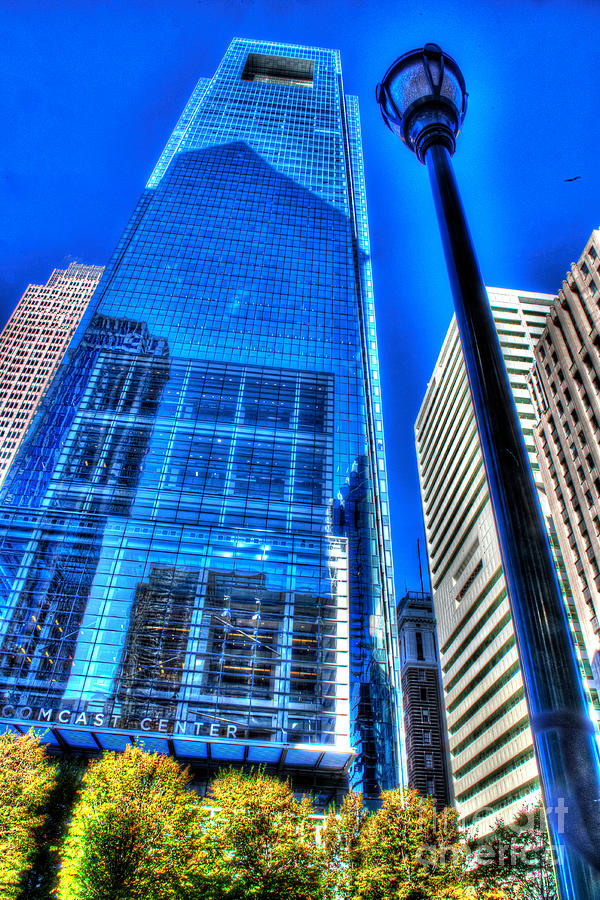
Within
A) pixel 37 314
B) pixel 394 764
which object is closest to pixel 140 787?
pixel 394 764

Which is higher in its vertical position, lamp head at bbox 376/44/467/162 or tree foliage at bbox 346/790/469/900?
lamp head at bbox 376/44/467/162

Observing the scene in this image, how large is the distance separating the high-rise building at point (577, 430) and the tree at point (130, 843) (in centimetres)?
3675

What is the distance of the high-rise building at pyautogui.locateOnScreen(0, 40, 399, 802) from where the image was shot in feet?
147

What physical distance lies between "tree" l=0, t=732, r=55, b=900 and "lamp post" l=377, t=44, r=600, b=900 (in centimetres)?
2688

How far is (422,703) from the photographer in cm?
9300

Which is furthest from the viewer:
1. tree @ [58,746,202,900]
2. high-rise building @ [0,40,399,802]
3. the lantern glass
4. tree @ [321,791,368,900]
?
high-rise building @ [0,40,399,802]

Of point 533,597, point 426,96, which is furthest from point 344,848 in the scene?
point 426,96

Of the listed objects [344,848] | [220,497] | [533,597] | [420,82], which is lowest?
[533,597]

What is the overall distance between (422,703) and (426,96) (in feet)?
300

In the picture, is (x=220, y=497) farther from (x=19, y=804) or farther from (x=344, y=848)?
(x=344, y=848)

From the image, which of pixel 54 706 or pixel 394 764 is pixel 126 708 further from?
pixel 394 764

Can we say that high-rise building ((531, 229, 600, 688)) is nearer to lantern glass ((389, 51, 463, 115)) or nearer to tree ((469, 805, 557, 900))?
tree ((469, 805, 557, 900))

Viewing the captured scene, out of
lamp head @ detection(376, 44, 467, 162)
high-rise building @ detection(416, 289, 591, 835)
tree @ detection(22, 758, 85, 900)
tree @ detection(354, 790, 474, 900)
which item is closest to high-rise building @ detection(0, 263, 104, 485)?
high-rise building @ detection(416, 289, 591, 835)

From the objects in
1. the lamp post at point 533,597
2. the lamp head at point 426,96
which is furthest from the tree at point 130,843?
the lamp head at point 426,96
